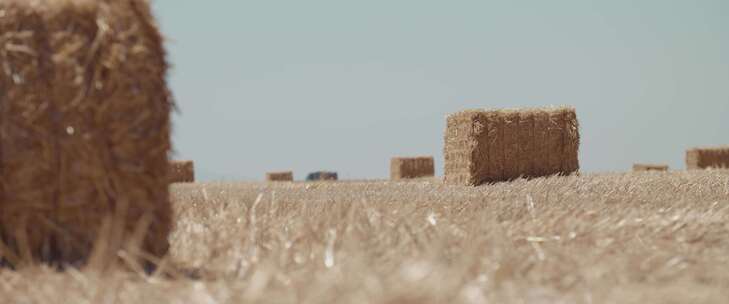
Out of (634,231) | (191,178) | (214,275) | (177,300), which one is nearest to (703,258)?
(634,231)

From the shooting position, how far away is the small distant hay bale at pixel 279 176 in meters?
25.5

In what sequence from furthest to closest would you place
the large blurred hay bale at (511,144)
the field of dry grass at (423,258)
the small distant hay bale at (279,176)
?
the small distant hay bale at (279,176)
the large blurred hay bale at (511,144)
the field of dry grass at (423,258)

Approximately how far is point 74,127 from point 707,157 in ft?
70.7

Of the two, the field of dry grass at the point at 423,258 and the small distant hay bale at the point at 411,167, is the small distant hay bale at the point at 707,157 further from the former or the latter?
the field of dry grass at the point at 423,258

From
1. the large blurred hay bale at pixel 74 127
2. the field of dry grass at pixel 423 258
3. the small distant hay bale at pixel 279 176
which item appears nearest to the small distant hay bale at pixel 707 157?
the small distant hay bale at pixel 279 176

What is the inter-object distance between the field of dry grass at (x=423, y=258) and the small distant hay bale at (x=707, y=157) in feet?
55.5

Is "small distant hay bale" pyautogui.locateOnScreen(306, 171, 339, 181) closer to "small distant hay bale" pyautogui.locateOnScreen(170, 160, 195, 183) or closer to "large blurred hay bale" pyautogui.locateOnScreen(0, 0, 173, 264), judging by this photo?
"small distant hay bale" pyautogui.locateOnScreen(170, 160, 195, 183)

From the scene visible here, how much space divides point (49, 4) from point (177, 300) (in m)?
1.80

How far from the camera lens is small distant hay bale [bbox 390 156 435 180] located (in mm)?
22906

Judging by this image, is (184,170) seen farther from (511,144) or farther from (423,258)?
(423,258)

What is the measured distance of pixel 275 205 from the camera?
240 inches

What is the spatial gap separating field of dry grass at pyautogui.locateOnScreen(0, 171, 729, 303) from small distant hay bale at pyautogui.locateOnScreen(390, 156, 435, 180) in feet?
51.9

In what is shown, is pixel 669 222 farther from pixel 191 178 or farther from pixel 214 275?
pixel 191 178

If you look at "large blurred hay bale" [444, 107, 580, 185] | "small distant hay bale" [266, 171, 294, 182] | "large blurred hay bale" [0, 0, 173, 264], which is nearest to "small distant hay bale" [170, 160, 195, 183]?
"small distant hay bale" [266, 171, 294, 182]
